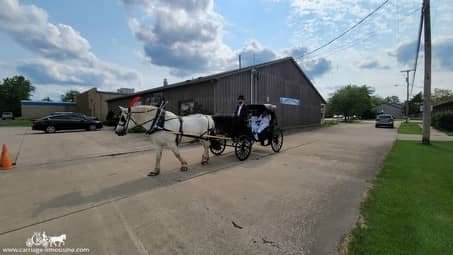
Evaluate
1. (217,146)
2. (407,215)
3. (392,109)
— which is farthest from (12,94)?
(392,109)

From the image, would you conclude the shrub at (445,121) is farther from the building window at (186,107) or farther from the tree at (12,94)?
the tree at (12,94)

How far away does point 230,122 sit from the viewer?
740 centimetres

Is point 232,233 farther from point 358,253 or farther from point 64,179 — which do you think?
point 64,179

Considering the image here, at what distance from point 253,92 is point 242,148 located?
972 cm

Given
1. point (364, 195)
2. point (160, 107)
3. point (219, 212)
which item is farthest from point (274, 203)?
point (160, 107)

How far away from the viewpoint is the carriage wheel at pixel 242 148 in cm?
Result: 700

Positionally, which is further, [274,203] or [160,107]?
[160,107]

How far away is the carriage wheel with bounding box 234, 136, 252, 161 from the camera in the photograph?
7.00m

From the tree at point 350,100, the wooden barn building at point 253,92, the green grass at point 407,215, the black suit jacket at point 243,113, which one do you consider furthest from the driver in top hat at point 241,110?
the tree at point 350,100

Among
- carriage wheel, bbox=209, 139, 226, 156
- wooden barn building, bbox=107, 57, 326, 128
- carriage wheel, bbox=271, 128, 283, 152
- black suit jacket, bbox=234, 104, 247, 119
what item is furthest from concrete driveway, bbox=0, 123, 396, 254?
wooden barn building, bbox=107, 57, 326, 128

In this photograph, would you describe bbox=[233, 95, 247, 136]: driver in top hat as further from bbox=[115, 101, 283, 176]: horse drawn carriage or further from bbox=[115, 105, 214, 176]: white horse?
bbox=[115, 105, 214, 176]: white horse

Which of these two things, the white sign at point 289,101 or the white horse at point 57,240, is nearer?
the white horse at point 57,240

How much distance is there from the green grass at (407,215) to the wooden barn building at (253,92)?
398 inches

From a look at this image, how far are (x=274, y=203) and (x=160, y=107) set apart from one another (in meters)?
3.65
